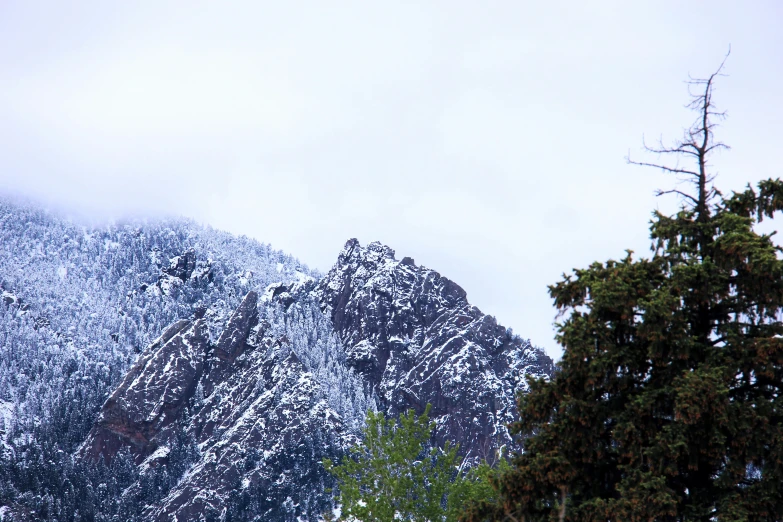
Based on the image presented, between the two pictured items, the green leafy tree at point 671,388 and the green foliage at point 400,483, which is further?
the green foliage at point 400,483

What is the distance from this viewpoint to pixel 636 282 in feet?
70.5

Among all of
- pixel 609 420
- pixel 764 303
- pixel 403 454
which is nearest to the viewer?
pixel 764 303

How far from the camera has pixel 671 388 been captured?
1995 cm

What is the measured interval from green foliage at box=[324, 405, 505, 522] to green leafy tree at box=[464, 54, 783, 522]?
10.5m

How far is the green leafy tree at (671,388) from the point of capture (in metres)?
19.4

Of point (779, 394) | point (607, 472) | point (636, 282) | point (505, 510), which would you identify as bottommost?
point (505, 510)

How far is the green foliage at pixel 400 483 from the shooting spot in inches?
1277

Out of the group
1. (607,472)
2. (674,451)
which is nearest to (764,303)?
(674,451)

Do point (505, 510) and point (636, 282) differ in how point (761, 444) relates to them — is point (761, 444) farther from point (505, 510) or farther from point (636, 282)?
point (505, 510)

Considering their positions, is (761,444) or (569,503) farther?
(569,503)

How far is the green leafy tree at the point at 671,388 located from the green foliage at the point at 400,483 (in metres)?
10.5

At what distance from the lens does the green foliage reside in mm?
32438

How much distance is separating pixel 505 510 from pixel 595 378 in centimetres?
429

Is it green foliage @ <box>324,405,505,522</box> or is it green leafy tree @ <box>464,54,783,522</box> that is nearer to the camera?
green leafy tree @ <box>464,54,783,522</box>
